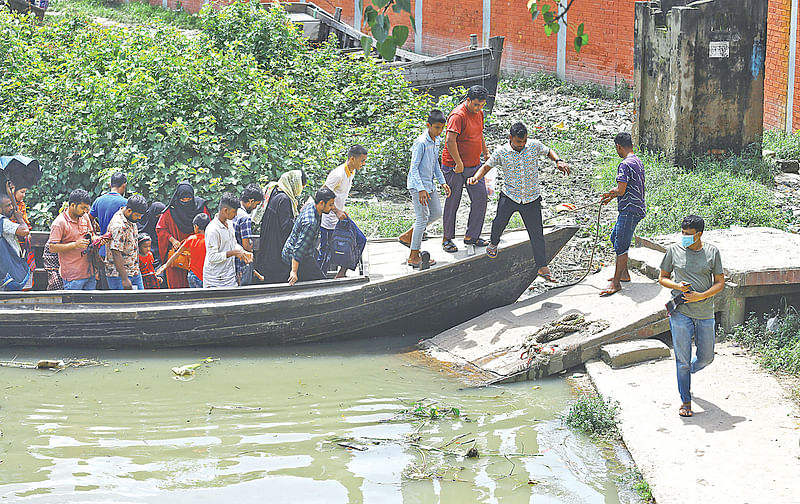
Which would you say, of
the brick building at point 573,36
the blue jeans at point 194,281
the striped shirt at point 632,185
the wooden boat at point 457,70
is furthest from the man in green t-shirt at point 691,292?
the wooden boat at point 457,70

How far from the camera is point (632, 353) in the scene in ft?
23.9

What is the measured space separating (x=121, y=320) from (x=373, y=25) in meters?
5.69

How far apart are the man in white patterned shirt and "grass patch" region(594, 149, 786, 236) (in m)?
2.11

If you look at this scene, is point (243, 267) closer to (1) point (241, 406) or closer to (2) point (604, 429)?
(1) point (241, 406)

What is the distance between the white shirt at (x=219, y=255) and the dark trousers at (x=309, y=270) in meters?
0.59

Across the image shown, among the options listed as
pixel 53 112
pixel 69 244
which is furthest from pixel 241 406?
pixel 53 112

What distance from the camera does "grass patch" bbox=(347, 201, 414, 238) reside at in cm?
1043

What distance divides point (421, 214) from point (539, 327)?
1508 mm

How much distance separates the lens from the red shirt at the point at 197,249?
8.23 meters

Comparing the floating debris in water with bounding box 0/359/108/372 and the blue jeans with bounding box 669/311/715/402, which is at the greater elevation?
the blue jeans with bounding box 669/311/715/402

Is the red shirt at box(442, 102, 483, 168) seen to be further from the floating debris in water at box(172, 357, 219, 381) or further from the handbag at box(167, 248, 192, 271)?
the floating debris in water at box(172, 357, 219, 381)

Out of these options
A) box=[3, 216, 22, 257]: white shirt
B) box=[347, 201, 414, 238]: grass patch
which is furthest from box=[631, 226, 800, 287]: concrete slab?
box=[3, 216, 22, 257]: white shirt

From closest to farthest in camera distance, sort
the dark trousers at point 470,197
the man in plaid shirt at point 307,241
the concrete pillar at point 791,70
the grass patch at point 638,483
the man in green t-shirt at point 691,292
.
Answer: the grass patch at point 638,483
the man in green t-shirt at point 691,292
the man in plaid shirt at point 307,241
the dark trousers at point 470,197
the concrete pillar at point 791,70

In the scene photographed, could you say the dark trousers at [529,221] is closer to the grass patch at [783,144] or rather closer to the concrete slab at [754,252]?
the concrete slab at [754,252]
